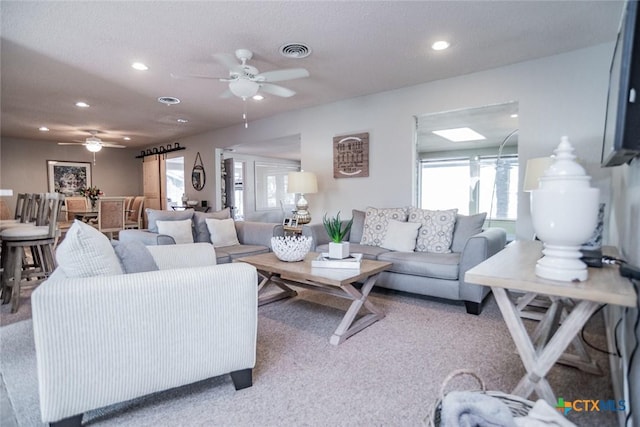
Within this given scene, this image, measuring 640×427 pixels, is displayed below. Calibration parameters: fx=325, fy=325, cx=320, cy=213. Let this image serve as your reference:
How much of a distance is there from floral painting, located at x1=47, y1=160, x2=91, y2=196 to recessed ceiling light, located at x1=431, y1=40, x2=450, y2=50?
830 cm

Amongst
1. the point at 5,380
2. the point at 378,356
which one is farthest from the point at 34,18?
the point at 378,356

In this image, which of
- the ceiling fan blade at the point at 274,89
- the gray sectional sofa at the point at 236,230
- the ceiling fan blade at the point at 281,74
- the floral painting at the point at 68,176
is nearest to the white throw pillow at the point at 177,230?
the gray sectional sofa at the point at 236,230

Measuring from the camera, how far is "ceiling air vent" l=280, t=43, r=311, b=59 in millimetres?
2755

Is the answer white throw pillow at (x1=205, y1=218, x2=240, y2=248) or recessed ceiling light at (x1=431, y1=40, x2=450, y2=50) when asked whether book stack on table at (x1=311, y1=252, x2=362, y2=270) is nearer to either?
white throw pillow at (x1=205, y1=218, x2=240, y2=248)

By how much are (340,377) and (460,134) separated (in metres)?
4.76

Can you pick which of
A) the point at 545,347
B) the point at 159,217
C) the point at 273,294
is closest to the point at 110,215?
the point at 159,217

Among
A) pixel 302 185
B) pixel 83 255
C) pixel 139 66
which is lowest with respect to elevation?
pixel 83 255

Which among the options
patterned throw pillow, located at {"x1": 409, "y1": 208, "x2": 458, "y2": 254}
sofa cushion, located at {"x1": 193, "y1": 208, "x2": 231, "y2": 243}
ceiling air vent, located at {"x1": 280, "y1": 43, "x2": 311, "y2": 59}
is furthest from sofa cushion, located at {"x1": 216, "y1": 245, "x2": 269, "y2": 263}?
ceiling air vent, located at {"x1": 280, "y1": 43, "x2": 311, "y2": 59}

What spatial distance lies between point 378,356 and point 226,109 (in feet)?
Answer: 13.6

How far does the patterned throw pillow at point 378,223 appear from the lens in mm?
3652

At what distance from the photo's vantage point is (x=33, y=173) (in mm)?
7152

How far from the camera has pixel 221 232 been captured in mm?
3910

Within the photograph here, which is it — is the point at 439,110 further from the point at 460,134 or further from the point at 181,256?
the point at 181,256

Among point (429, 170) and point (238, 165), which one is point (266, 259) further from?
point (238, 165)
